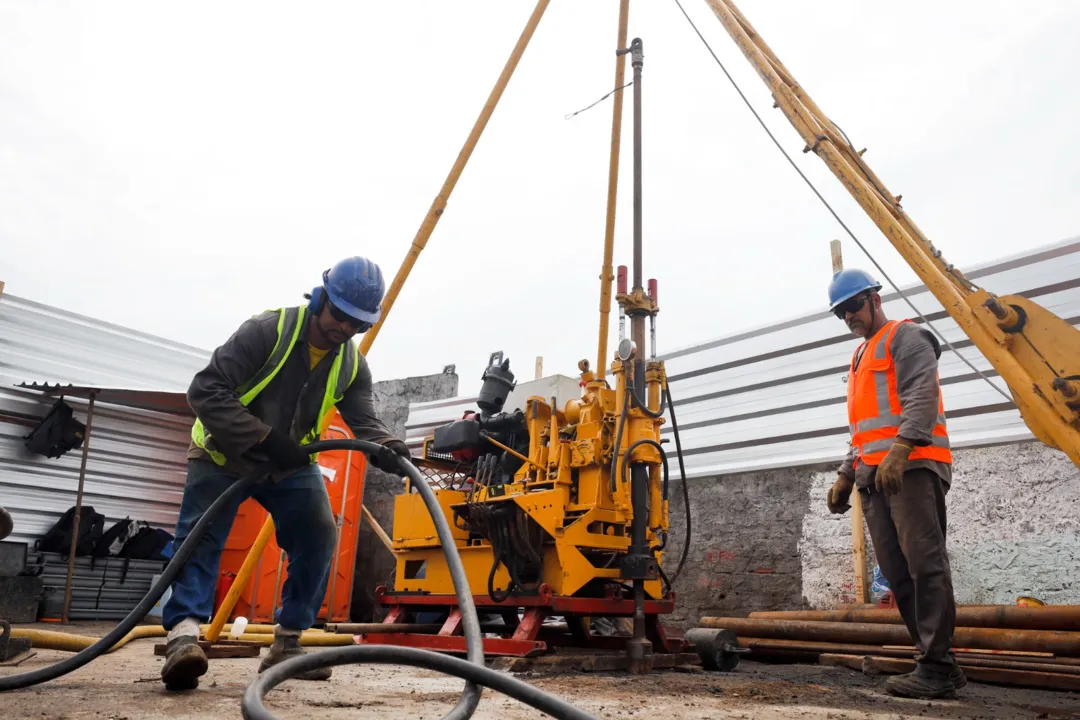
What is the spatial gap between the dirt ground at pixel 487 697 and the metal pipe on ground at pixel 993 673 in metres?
0.06

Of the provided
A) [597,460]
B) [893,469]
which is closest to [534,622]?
[597,460]

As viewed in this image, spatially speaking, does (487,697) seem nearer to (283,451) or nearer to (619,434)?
(283,451)

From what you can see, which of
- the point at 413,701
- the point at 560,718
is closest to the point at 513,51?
the point at 413,701

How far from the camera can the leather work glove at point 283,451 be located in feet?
8.46

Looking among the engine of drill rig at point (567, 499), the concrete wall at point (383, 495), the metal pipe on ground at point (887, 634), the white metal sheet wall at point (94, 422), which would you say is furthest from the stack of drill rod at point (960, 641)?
the white metal sheet wall at point (94, 422)

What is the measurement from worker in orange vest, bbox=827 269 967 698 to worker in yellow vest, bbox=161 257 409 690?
6.76ft

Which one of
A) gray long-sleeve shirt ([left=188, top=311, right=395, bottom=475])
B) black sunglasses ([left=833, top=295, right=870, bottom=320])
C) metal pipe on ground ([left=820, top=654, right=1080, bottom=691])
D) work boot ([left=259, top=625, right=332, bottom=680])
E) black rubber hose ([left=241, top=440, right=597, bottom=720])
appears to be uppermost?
black sunglasses ([left=833, top=295, right=870, bottom=320])

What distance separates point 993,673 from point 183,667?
11.2ft

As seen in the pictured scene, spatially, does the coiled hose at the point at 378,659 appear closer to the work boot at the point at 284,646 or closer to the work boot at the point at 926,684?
the work boot at the point at 284,646

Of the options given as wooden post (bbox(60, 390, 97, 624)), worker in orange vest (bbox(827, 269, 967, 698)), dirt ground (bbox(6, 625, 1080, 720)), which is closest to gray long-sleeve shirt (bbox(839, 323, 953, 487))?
worker in orange vest (bbox(827, 269, 967, 698))

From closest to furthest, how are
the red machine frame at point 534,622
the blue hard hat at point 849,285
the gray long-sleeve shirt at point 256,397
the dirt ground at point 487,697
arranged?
the dirt ground at point 487,697
the gray long-sleeve shirt at point 256,397
the blue hard hat at point 849,285
the red machine frame at point 534,622

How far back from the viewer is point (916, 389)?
3.11 m

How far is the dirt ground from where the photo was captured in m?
2.00

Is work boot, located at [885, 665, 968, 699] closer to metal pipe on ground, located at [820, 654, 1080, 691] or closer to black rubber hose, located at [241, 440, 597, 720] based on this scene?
metal pipe on ground, located at [820, 654, 1080, 691]
